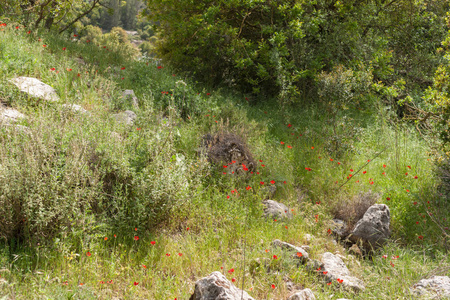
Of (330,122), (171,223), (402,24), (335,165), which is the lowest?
(171,223)

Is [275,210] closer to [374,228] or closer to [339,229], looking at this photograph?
[339,229]

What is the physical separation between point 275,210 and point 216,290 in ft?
7.36

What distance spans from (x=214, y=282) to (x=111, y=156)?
6.55ft

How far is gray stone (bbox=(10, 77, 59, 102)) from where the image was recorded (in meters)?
4.77

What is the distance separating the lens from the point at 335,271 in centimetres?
355

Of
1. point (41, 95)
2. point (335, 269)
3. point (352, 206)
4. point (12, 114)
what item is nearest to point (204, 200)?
point (335, 269)

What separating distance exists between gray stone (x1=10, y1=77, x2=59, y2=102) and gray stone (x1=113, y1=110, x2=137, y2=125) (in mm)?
964

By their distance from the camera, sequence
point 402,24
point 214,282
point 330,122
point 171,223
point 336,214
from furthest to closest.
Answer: point 402,24 < point 330,122 < point 336,214 < point 171,223 < point 214,282

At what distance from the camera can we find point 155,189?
3.62 metres

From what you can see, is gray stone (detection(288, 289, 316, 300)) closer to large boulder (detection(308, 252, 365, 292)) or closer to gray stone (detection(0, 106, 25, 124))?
large boulder (detection(308, 252, 365, 292))

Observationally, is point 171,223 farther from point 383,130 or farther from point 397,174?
point 383,130

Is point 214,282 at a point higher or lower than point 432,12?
lower

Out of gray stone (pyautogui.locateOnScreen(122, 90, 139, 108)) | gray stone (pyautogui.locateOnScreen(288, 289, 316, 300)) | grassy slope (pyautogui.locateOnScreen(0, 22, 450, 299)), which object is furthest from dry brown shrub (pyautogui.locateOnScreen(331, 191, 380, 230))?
gray stone (pyautogui.locateOnScreen(122, 90, 139, 108))

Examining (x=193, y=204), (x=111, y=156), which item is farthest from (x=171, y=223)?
(x=111, y=156)
